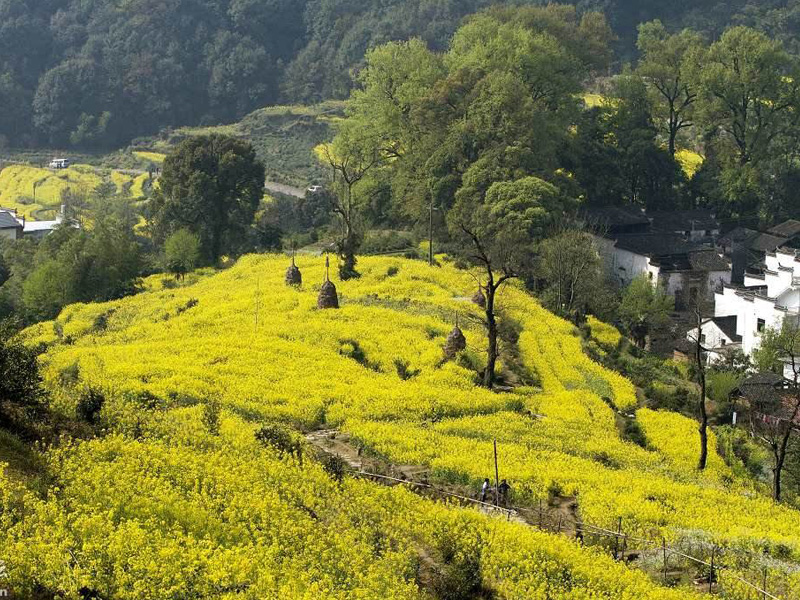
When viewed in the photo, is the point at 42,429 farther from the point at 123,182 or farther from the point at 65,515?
the point at 123,182

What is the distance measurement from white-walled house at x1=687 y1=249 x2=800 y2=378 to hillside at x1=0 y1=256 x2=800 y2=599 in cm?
1535

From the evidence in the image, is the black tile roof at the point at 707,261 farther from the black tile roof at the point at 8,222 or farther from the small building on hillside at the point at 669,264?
the black tile roof at the point at 8,222

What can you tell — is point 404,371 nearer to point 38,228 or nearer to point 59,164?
point 38,228

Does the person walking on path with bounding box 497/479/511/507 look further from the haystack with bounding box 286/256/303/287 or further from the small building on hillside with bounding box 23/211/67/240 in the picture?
the small building on hillside with bounding box 23/211/67/240

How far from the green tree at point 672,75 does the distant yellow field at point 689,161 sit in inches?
153

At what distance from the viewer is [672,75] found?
78.2m

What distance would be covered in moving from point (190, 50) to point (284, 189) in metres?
46.5

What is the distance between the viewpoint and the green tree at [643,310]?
56906 mm

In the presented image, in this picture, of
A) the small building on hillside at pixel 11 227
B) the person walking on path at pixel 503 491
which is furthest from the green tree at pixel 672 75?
the person walking on path at pixel 503 491

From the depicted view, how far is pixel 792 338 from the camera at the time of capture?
4684 cm

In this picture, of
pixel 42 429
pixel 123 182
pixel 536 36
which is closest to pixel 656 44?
pixel 536 36

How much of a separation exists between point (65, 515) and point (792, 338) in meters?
38.0

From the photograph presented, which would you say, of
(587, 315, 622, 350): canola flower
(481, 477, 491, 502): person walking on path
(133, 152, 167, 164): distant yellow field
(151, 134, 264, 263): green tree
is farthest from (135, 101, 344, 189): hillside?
(481, 477, 491, 502): person walking on path

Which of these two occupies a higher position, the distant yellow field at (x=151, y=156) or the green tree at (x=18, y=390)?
the distant yellow field at (x=151, y=156)
